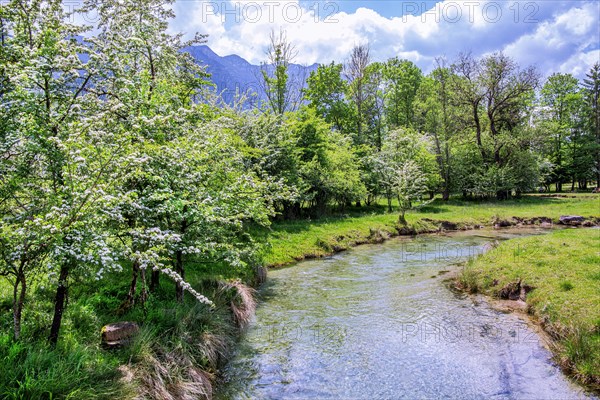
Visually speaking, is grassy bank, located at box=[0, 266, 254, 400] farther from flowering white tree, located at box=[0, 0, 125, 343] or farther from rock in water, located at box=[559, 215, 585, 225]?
rock in water, located at box=[559, 215, 585, 225]

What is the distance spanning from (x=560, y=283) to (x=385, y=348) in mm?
5999

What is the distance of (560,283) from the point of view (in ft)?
35.4

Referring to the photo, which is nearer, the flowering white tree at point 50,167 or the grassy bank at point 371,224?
the flowering white tree at point 50,167

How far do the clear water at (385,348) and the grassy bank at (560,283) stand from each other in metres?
A: 0.53

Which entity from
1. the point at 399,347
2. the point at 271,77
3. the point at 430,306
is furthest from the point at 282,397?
the point at 271,77

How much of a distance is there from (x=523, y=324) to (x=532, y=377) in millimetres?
2926

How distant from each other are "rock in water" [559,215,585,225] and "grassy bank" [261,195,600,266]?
0.81 meters

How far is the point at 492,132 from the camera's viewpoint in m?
46.4

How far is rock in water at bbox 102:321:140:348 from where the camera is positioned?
689 centimetres

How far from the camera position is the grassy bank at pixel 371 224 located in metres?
19.9

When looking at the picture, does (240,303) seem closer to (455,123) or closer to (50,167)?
(50,167)

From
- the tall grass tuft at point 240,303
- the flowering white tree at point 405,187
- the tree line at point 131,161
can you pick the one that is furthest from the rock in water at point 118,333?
the flowering white tree at point 405,187

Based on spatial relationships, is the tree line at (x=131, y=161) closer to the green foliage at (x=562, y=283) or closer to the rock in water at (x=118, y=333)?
the rock in water at (x=118, y=333)

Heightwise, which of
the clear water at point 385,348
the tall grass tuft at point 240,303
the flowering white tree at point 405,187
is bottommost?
the clear water at point 385,348
